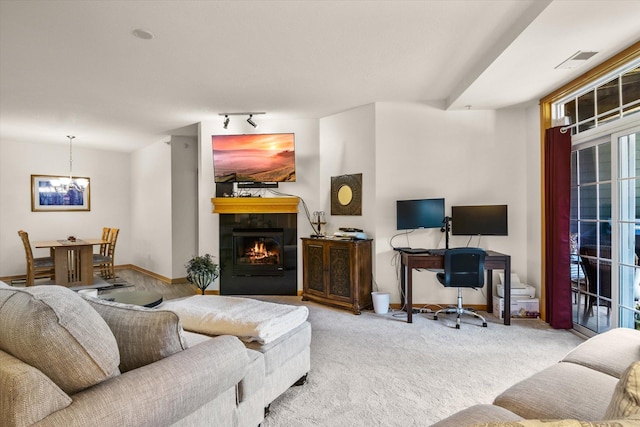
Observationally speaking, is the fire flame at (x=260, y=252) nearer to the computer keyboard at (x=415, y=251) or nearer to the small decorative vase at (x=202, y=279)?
the small decorative vase at (x=202, y=279)

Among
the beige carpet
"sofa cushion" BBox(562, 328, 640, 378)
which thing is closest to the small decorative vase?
the beige carpet

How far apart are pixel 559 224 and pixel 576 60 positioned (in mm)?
1568

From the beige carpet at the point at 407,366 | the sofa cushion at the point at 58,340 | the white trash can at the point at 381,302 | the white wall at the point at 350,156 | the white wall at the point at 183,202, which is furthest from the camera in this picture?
the white wall at the point at 183,202

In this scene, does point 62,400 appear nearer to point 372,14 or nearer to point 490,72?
point 372,14

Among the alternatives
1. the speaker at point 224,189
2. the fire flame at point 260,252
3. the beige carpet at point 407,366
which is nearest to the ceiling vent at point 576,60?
the beige carpet at point 407,366

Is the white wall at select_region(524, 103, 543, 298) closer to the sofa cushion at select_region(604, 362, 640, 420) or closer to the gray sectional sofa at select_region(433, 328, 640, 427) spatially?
the gray sectional sofa at select_region(433, 328, 640, 427)

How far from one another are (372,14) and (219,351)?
95.2 inches

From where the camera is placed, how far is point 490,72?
329 centimetres

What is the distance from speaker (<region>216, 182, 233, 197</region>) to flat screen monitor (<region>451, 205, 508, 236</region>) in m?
3.12

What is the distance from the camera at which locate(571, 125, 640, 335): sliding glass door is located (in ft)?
9.86

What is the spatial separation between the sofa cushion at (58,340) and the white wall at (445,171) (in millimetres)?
3673

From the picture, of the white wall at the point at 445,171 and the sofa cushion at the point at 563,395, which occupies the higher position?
the white wall at the point at 445,171

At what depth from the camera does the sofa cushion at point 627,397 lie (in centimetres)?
77

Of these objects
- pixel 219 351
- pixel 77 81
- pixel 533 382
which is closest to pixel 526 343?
A: pixel 533 382
